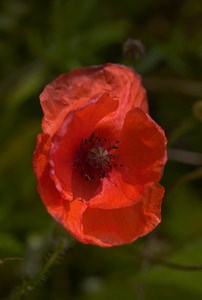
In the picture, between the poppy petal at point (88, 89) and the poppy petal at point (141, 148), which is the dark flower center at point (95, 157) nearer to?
the poppy petal at point (141, 148)

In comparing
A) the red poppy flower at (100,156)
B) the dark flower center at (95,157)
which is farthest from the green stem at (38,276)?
the dark flower center at (95,157)

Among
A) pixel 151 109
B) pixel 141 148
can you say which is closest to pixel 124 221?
pixel 141 148

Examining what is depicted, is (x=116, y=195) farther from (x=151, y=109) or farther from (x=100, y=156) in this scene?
(x=151, y=109)

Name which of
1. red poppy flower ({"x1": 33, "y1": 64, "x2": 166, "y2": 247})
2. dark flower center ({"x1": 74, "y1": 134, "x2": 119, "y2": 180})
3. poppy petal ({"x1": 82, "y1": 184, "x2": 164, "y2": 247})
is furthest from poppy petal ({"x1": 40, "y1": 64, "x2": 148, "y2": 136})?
poppy petal ({"x1": 82, "y1": 184, "x2": 164, "y2": 247})

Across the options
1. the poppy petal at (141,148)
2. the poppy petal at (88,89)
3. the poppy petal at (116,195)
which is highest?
the poppy petal at (88,89)

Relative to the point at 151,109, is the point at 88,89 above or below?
above

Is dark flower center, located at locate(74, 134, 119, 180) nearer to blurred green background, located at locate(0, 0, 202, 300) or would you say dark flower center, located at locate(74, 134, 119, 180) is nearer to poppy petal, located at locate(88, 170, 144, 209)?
poppy petal, located at locate(88, 170, 144, 209)
